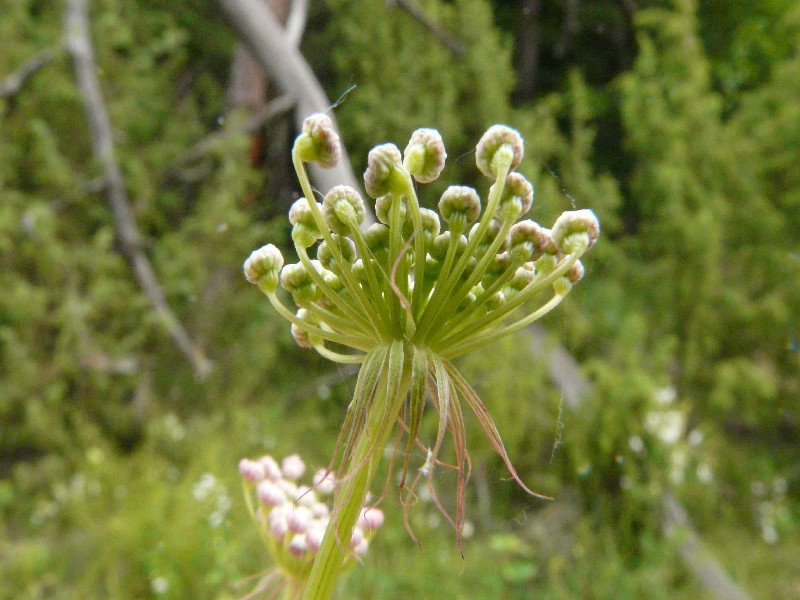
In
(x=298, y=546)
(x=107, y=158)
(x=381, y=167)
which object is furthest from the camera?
(x=107, y=158)

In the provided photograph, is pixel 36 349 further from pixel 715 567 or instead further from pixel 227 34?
pixel 715 567

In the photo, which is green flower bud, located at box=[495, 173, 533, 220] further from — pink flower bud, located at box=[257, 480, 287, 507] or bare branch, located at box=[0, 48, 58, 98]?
bare branch, located at box=[0, 48, 58, 98]

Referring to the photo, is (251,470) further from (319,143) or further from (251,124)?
(251,124)

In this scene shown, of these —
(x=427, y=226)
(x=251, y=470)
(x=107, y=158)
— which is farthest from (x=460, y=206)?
(x=107, y=158)

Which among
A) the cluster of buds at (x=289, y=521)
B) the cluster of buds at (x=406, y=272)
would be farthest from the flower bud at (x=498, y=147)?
the cluster of buds at (x=289, y=521)

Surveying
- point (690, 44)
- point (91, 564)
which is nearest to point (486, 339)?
point (91, 564)
